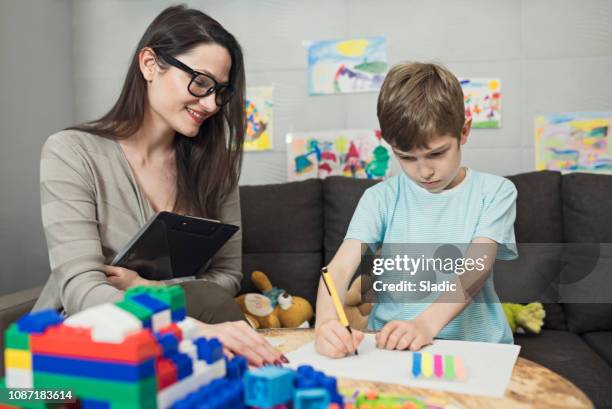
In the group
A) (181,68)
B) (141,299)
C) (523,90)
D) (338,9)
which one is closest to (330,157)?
(338,9)

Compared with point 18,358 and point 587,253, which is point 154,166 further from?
point 587,253

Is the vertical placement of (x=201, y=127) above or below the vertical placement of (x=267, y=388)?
above

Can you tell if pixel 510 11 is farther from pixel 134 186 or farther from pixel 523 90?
pixel 134 186

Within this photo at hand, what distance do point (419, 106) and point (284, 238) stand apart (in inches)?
40.4

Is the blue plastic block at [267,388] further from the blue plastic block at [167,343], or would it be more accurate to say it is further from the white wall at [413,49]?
the white wall at [413,49]

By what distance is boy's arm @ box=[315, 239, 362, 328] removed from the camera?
1207 millimetres

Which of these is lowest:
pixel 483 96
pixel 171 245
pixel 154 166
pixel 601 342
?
pixel 601 342

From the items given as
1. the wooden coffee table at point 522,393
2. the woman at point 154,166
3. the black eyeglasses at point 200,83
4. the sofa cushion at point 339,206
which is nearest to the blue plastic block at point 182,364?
the wooden coffee table at point 522,393

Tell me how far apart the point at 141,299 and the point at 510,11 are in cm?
217

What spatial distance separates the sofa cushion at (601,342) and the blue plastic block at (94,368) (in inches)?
60.5

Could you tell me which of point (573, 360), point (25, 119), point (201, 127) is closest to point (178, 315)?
point (201, 127)

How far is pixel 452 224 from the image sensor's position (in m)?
1.38

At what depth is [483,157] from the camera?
2.38m

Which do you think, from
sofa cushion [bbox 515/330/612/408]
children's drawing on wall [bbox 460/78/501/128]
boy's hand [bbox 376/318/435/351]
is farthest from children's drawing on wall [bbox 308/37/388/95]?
boy's hand [bbox 376/318/435/351]
